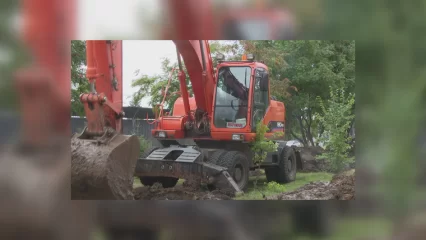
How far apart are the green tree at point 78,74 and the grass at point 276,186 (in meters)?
1.19

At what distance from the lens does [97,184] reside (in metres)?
2.99

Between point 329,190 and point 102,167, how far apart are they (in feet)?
4.82

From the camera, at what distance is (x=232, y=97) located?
3.49 metres

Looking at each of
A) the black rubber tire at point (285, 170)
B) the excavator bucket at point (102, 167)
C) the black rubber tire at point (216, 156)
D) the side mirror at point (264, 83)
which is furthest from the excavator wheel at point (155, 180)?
the side mirror at point (264, 83)

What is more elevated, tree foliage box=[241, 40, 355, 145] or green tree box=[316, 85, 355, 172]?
tree foliage box=[241, 40, 355, 145]

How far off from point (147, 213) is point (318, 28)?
4.96ft

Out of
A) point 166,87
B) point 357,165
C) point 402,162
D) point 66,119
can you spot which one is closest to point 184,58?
point 166,87

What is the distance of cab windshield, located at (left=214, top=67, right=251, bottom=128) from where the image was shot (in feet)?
11.1

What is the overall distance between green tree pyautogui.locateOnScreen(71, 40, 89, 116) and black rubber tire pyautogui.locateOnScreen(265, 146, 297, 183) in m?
1.32

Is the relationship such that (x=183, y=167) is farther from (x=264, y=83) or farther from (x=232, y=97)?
(x=264, y=83)

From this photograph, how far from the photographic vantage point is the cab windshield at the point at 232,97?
3.40 meters

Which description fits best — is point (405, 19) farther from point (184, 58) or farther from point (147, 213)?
point (147, 213)

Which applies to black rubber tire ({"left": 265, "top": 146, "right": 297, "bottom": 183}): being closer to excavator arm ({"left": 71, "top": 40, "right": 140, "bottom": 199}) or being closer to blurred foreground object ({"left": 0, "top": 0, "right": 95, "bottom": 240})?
excavator arm ({"left": 71, "top": 40, "right": 140, "bottom": 199})

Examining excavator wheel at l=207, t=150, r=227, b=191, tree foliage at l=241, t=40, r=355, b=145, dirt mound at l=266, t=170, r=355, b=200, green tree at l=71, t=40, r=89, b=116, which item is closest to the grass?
dirt mound at l=266, t=170, r=355, b=200
